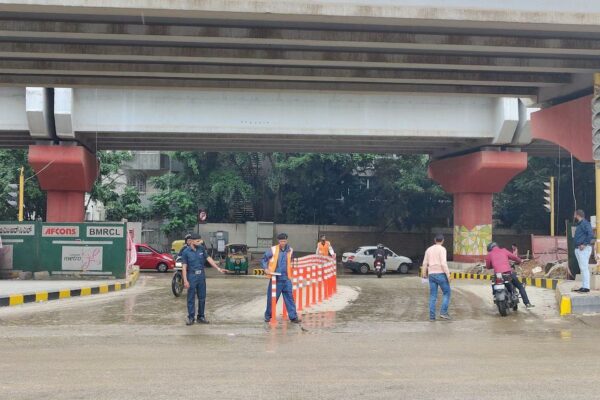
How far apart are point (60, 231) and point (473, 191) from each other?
21746mm

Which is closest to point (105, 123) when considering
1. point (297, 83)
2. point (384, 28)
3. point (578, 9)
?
point (297, 83)

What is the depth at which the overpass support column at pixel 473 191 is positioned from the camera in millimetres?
34344

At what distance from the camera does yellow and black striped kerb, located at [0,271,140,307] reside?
16453 mm

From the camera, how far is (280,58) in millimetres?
15172

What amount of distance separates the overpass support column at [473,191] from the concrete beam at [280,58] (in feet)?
60.2

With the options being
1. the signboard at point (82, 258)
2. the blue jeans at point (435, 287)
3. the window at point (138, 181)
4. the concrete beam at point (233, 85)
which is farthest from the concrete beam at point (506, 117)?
the window at point (138, 181)

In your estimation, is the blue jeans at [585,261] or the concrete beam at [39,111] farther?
the concrete beam at [39,111]

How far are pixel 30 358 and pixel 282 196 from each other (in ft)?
134

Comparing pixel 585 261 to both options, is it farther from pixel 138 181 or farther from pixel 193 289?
pixel 138 181

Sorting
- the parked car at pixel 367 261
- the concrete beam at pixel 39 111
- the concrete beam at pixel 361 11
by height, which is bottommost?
the parked car at pixel 367 261

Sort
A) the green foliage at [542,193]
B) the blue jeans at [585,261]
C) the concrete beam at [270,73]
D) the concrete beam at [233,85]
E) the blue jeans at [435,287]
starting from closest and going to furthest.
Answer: the blue jeans at [435,287], the blue jeans at [585,261], the concrete beam at [270,73], the concrete beam at [233,85], the green foliage at [542,193]

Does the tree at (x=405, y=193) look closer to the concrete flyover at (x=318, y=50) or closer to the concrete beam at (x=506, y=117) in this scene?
the concrete beam at (x=506, y=117)

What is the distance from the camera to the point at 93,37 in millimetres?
13695

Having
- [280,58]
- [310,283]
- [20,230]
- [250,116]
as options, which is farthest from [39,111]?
[310,283]
